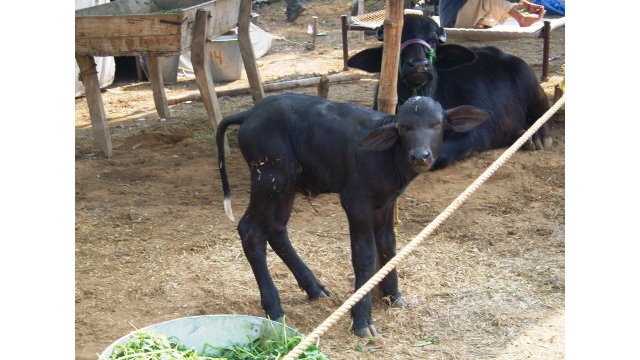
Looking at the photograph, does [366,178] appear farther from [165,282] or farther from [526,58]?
[526,58]

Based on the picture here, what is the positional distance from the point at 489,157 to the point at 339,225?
212 cm

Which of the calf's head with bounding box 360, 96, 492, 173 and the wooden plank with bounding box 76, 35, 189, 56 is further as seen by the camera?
the wooden plank with bounding box 76, 35, 189, 56

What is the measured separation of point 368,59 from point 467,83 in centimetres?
144

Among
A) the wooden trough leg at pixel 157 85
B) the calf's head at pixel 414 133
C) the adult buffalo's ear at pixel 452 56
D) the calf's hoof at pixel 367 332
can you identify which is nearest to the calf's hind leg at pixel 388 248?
A: the calf's hoof at pixel 367 332

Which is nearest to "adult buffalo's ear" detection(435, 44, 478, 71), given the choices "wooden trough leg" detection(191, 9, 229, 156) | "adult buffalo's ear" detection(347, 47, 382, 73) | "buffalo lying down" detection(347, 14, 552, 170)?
"buffalo lying down" detection(347, 14, 552, 170)

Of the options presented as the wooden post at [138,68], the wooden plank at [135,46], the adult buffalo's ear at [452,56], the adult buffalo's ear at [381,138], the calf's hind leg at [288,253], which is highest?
the adult buffalo's ear at [381,138]

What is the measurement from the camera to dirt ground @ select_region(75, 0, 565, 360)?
4.39 metres

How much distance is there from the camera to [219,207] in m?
6.39

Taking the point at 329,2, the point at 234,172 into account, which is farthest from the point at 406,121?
the point at 329,2

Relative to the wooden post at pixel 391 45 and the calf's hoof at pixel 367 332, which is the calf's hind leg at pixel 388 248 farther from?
the wooden post at pixel 391 45

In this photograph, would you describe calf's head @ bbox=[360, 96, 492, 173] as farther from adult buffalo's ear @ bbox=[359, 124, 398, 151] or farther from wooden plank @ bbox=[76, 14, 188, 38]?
wooden plank @ bbox=[76, 14, 188, 38]

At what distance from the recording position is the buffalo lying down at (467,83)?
612 cm

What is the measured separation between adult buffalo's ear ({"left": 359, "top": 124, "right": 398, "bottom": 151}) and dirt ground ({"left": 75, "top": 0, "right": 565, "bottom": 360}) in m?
1.03

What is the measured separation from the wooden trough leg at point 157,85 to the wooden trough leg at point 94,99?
116 centimetres
